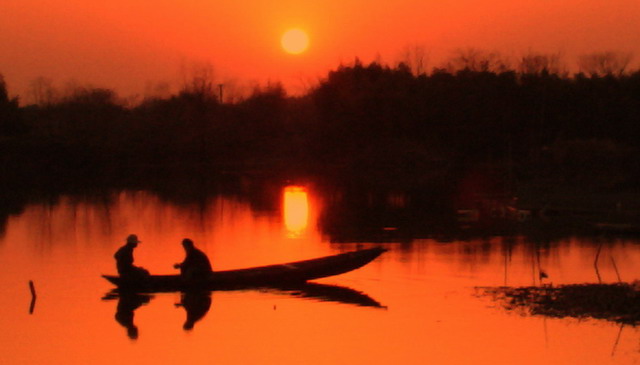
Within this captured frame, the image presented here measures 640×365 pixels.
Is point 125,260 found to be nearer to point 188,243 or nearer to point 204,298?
point 188,243

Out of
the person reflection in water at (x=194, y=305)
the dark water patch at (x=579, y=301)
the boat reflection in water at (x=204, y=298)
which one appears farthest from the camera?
the boat reflection in water at (x=204, y=298)

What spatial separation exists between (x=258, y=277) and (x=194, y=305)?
168 centimetres

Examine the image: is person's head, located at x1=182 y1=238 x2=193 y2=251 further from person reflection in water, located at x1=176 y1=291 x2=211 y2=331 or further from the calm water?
the calm water

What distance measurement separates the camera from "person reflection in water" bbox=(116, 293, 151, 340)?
18188mm

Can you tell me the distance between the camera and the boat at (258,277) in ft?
68.1

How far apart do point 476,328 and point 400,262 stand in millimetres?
8719

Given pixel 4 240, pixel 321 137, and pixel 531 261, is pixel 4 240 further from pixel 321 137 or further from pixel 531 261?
pixel 321 137

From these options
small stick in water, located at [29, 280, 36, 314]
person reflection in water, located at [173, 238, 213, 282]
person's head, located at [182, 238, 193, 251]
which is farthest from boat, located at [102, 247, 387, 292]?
small stick in water, located at [29, 280, 36, 314]

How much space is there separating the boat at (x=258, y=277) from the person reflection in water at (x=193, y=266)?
0.28 ft

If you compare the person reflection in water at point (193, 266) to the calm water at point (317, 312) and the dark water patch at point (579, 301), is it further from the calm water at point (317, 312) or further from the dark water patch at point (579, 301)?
the dark water patch at point (579, 301)

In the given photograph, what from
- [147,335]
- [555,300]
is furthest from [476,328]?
[147,335]

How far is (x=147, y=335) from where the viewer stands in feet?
57.8

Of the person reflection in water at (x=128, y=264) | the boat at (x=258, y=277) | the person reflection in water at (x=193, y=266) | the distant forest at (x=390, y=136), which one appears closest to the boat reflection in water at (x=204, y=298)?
the boat at (x=258, y=277)

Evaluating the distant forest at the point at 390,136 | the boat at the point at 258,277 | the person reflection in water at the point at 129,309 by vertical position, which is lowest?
the person reflection in water at the point at 129,309
